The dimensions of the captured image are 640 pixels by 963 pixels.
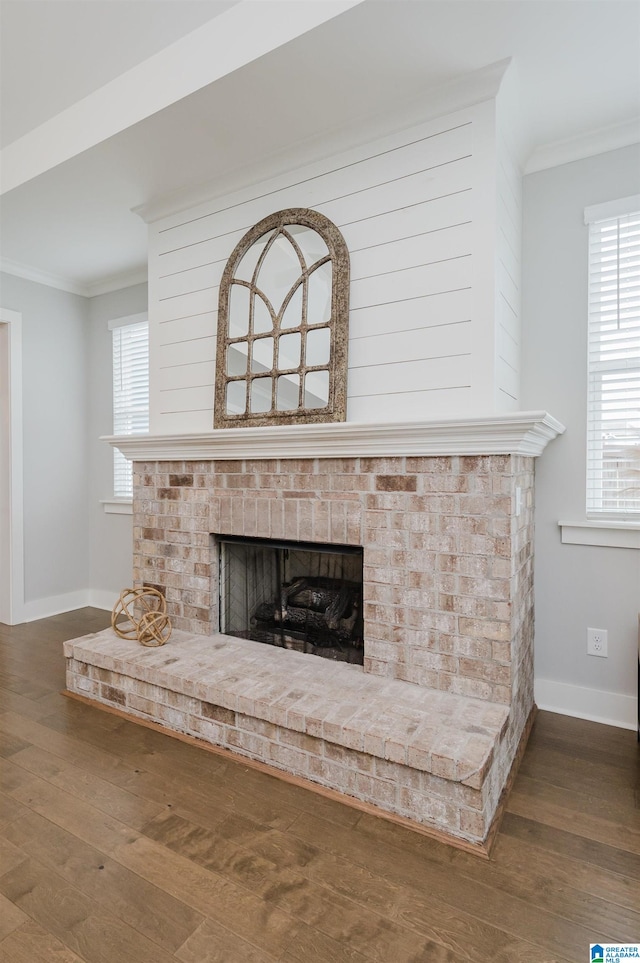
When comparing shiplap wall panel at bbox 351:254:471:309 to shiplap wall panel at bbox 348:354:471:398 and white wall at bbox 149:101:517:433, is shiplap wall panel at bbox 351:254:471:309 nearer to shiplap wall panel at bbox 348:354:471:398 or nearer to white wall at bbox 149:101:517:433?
white wall at bbox 149:101:517:433

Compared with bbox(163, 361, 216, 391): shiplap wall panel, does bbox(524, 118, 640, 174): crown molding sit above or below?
above

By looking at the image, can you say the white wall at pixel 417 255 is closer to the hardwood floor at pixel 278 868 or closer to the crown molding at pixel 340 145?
the crown molding at pixel 340 145

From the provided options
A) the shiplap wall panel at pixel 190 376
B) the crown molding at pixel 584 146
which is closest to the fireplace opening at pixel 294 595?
the shiplap wall panel at pixel 190 376

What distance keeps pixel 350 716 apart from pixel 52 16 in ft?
9.53

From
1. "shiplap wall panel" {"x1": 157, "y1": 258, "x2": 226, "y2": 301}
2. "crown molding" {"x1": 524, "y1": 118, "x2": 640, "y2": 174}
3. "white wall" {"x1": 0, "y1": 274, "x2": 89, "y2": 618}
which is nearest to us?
"crown molding" {"x1": 524, "y1": 118, "x2": 640, "y2": 174}

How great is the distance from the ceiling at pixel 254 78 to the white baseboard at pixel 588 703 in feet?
8.12

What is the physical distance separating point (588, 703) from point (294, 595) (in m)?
1.47

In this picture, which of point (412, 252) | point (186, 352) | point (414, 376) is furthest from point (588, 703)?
point (186, 352)

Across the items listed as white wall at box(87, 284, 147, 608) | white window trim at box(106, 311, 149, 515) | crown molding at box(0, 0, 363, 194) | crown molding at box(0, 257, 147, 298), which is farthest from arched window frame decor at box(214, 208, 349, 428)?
white wall at box(87, 284, 147, 608)

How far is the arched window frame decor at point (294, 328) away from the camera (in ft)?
7.53

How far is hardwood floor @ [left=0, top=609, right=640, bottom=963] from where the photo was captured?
1.28 metres

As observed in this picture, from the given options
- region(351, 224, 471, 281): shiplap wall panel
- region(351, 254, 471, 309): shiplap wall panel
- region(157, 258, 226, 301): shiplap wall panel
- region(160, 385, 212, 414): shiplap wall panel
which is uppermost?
region(157, 258, 226, 301): shiplap wall panel

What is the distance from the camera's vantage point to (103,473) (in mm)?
4277

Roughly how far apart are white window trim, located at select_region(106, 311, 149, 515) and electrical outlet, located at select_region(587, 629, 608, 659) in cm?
322
